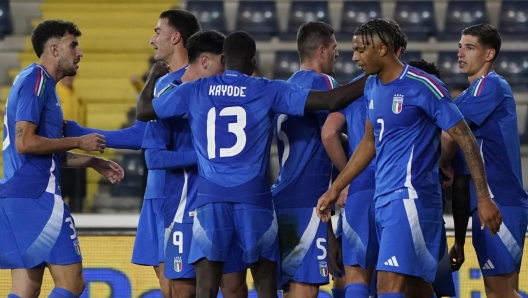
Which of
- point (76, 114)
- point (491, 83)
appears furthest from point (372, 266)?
point (76, 114)

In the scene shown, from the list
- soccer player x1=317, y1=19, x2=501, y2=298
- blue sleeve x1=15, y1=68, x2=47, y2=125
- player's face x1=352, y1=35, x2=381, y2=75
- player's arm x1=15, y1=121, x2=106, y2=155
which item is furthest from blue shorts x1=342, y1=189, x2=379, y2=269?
blue sleeve x1=15, y1=68, x2=47, y2=125

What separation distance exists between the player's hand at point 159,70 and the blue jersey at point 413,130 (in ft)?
5.11

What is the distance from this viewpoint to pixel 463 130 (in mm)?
4984

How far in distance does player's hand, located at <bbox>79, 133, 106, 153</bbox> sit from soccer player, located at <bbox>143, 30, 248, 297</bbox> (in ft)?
0.95

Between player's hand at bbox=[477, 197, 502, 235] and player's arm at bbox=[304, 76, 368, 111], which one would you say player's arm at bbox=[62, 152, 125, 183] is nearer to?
player's arm at bbox=[304, 76, 368, 111]

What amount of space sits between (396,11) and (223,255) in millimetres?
8520

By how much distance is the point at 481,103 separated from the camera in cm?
559

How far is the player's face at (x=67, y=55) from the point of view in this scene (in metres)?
5.94

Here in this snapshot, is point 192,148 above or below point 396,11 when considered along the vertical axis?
below

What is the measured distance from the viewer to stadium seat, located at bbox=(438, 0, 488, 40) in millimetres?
12938

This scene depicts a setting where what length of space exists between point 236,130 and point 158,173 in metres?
1.07

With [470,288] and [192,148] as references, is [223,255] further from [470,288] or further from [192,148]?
[470,288]

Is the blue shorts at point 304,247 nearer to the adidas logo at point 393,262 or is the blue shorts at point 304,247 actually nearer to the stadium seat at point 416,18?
the adidas logo at point 393,262

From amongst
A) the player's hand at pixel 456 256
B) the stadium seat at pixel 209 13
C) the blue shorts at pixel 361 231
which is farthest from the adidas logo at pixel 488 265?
the stadium seat at pixel 209 13
